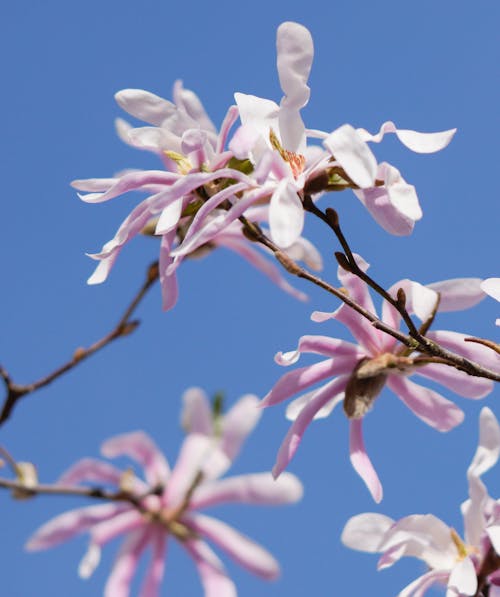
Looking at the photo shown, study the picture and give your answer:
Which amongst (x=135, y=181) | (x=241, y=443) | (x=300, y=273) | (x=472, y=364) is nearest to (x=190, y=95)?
(x=135, y=181)

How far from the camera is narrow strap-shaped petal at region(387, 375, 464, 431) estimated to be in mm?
1125

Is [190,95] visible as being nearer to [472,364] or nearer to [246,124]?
[246,124]

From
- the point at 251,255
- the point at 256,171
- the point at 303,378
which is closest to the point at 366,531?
the point at 303,378

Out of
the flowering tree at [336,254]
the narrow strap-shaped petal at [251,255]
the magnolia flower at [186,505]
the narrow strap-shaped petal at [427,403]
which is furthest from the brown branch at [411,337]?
the magnolia flower at [186,505]

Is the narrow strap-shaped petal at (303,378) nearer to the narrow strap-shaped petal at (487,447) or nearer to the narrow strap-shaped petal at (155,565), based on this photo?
the narrow strap-shaped petal at (487,447)

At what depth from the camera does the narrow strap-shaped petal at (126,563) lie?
2098 millimetres

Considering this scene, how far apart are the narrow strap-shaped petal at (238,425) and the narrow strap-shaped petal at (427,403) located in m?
1.11

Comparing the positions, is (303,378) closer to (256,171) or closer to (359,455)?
(359,455)

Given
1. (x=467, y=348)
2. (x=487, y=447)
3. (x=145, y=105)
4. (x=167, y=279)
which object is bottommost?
(x=487, y=447)

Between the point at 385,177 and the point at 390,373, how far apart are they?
0.96 ft

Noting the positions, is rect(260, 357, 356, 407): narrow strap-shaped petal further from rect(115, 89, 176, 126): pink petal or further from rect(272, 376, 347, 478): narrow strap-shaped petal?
rect(115, 89, 176, 126): pink petal

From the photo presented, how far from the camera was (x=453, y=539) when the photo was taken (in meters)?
1.07

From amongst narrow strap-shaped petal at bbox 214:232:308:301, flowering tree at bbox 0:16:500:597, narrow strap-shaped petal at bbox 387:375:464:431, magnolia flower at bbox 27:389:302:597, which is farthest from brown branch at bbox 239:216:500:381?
magnolia flower at bbox 27:389:302:597

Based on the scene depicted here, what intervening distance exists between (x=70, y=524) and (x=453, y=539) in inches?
50.4
